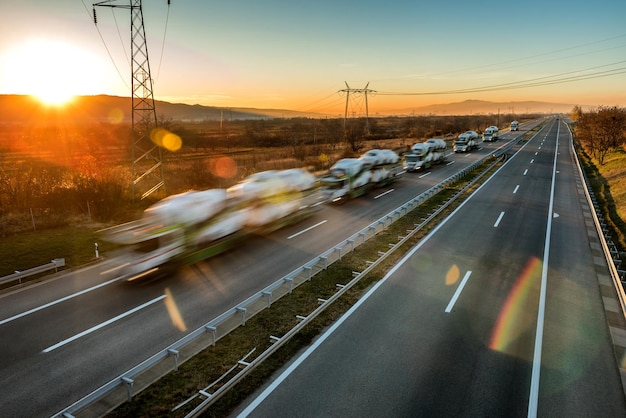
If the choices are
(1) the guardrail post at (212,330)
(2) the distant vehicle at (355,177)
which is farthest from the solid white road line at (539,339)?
(2) the distant vehicle at (355,177)

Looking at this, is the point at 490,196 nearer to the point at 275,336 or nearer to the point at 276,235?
the point at 276,235

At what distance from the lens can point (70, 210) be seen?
72.9ft

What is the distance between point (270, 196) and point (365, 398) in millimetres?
12768

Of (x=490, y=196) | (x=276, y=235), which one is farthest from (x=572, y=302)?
(x=490, y=196)

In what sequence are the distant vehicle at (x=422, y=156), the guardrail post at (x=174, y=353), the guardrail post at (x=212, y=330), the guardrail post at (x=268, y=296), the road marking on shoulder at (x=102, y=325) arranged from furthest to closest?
the distant vehicle at (x=422, y=156), the guardrail post at (x=268, y=296), the road marking on shoulder at (x=102, y=325), the guardrail post at (x=212, y=330), the guardrail post at (x=174, y=353)

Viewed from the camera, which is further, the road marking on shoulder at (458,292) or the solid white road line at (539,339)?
the road marking on shoulder at (458,292)

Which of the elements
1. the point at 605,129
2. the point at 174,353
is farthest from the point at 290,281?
the point at 605,129

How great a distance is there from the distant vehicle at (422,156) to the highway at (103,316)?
2313 cm

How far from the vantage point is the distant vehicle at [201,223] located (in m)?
12.6

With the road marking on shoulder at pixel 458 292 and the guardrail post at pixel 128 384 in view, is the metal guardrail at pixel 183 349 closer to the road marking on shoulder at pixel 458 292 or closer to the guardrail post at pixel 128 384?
the guardrail post at pixel 128 384

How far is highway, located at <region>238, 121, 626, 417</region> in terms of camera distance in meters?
7.18

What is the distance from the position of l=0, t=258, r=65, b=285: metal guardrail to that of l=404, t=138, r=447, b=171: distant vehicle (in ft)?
105

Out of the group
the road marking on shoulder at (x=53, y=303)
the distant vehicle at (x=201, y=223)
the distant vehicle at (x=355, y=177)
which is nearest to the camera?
the road marking on shoulder at (x=53, y=303)

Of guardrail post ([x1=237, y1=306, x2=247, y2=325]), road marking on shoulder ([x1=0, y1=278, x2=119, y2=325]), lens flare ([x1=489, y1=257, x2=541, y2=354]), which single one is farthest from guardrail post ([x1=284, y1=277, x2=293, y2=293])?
road marking on shoulder ([x1=0, y1=278, x2=119, y2=325])
